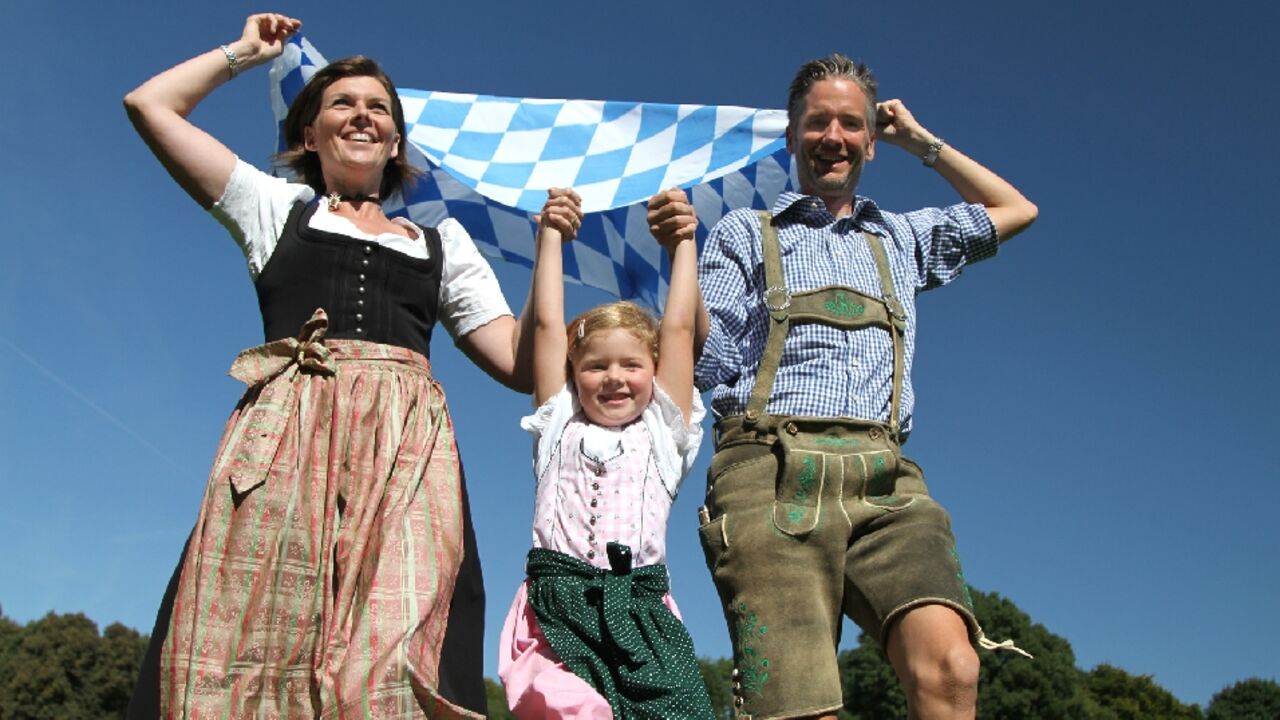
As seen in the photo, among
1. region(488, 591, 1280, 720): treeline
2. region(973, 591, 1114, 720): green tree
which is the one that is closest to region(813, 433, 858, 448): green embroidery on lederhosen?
region(488, 591, 1280, 720): treeline

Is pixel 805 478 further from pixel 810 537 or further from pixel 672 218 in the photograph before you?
pixel 672 218

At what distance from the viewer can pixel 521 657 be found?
3.15m

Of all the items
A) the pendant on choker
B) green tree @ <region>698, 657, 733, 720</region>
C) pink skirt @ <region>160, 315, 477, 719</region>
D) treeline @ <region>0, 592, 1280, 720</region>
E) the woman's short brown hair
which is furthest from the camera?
green tree @ <region>698, 657, 733, 720</region>

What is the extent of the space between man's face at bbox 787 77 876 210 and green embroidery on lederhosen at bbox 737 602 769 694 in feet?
5.09

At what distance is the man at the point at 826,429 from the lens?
11.0 feet

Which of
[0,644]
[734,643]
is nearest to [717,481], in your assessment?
[734,643]

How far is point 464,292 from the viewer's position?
3807mm

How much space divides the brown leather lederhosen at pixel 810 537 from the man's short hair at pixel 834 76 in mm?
906

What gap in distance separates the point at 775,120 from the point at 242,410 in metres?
3.65

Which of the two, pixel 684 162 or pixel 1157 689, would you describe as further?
pixel 1157 689

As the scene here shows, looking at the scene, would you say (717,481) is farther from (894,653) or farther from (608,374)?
(894,653)

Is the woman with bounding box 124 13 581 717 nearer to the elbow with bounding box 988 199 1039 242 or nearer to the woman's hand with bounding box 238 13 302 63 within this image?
the woman's hand with bounding box 238 13 302 63

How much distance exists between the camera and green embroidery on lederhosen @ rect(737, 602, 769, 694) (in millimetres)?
3393

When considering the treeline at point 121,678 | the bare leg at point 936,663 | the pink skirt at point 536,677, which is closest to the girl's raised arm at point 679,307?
the pink skirt at point 536,677
